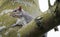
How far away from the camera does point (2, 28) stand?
0.64 metres

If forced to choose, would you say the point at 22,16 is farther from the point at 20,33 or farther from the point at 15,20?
the point at 20,33

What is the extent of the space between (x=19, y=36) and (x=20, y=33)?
0.04 feet

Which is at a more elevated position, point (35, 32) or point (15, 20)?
point (15, 20)

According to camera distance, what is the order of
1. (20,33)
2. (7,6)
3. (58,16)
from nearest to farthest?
(58,16), (20,33), (7,6)

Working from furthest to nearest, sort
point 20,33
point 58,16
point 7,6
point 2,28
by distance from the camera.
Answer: point 7,6, point 2,28, point 20,33, point 58,16

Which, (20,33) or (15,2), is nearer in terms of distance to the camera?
(20,33)

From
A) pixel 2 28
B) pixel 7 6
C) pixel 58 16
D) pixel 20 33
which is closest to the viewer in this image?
pixel 58 16

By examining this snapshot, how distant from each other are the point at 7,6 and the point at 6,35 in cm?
20

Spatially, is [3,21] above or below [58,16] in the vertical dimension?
above

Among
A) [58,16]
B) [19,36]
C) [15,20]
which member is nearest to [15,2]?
[15,20]

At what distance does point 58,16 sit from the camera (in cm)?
42

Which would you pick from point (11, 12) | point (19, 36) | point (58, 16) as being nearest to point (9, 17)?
point (11, 12)

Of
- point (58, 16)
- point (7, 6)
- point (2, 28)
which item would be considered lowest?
point (58, 16)

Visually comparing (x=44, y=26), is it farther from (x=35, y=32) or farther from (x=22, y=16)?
(x=22, y=16)
